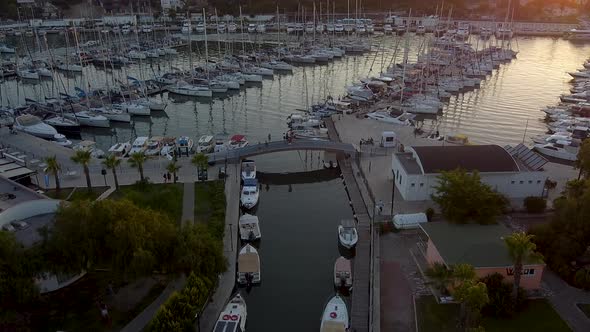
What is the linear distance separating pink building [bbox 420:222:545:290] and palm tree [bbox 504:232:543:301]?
1.56 metres

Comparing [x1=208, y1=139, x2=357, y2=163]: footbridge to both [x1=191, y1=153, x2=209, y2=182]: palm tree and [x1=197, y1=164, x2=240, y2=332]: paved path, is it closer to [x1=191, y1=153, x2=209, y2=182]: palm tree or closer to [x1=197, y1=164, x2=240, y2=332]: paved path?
[x1=197, y1=164, x2=240, y2=332]: paved path

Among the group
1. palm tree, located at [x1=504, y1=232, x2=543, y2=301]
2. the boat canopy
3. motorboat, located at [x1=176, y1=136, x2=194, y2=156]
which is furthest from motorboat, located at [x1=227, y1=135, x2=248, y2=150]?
Answer: palm tree, located at [x1=504, y1=232, x2=543, y2=301]

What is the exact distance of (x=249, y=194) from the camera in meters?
50.6

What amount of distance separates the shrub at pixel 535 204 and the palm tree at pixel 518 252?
1427cm

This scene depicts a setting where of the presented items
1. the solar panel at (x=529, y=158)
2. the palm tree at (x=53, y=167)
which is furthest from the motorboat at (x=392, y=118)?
the palm tree at (x=53, y=167)

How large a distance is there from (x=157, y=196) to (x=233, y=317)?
1696cm

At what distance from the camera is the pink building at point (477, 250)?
33.3 metres

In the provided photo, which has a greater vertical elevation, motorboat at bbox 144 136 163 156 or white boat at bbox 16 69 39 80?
white boat at bbox 16 69 39 80

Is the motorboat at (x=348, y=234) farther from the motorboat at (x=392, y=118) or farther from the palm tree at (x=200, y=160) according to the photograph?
the motorboat at (x=392, y=118)

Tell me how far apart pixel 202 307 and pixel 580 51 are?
466 feet

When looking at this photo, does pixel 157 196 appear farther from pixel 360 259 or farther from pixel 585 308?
Answer: pixel 585 308

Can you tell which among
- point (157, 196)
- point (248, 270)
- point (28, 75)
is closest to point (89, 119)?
point (157, 196)

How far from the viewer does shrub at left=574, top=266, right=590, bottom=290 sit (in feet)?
111

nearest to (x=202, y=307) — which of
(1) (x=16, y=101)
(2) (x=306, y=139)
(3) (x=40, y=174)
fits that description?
(3) (x=40, y=174)
